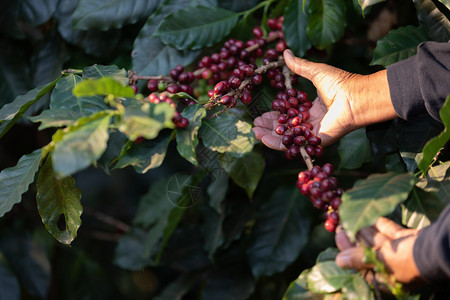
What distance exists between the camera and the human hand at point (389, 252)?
650 mm

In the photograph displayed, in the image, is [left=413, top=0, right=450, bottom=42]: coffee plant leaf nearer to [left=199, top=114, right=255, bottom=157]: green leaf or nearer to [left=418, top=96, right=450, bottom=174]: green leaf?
[left=418, top=96, right=450, bottom=174]: green leaf

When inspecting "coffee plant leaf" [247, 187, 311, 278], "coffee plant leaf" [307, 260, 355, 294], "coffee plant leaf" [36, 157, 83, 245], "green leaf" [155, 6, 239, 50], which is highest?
"green leaf" [155, 6, 239, 50]

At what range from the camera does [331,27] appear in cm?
98

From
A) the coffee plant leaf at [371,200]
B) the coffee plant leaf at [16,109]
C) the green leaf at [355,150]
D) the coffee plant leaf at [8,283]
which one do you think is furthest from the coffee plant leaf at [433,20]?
the coffee plant leaf at [8,283]

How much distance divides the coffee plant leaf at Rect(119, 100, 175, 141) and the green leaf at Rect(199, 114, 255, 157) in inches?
6.6

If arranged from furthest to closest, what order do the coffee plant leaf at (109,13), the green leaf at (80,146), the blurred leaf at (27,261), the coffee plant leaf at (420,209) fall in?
the blurred leaf at (27,261) → the coffee plant leaf at (109,13) → the coffee plant leaf at (420,209) → the green leaf at (80,146)

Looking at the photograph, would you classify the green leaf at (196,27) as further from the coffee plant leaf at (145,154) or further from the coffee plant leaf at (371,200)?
the coffee plant leaf at (371,200)

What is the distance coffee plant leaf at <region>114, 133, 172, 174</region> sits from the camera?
74 centimetres

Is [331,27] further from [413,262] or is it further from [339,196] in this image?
[413,262]

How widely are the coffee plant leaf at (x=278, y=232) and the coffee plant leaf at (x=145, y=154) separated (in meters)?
0.51

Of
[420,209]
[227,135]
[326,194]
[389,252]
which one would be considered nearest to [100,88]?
[227,135]

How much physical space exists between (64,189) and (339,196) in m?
0.51

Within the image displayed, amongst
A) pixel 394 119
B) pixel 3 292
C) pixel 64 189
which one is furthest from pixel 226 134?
pixel 3 292

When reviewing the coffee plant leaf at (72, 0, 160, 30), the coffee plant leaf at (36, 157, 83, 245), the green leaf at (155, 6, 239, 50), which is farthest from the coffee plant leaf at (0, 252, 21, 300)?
the green leaf at (155, 6, 239, 50)
